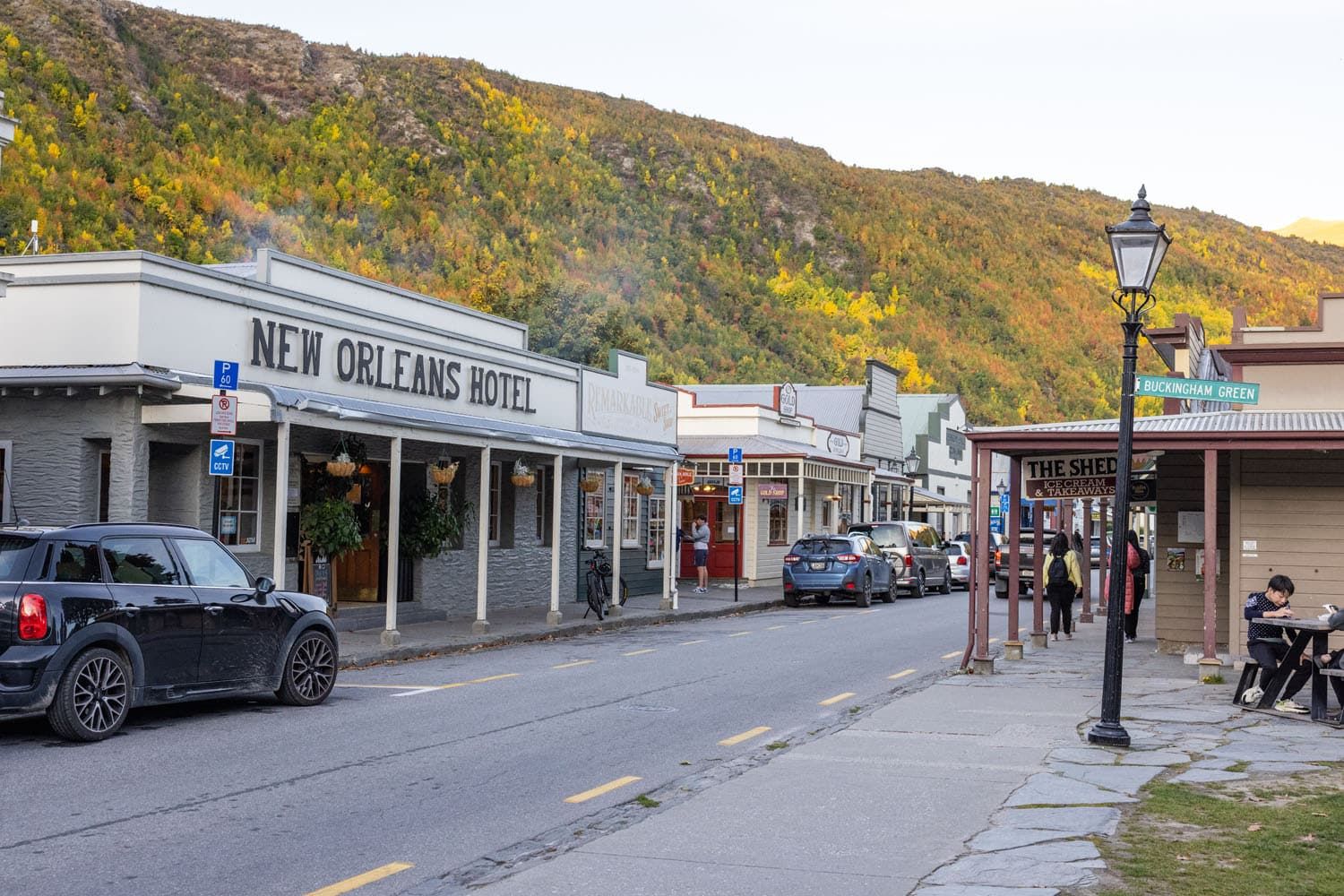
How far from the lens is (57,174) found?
195 ft

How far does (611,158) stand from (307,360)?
374ft

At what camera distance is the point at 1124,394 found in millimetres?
11406

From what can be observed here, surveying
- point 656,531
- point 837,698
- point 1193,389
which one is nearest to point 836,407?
point 656,531

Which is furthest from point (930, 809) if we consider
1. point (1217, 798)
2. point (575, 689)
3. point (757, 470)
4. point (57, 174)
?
point (57, 174)

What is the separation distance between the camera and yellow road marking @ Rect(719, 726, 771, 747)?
37.6 ft

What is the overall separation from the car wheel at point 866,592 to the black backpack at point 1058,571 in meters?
9.08

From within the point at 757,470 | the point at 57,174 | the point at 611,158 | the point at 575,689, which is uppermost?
the point at 611,158

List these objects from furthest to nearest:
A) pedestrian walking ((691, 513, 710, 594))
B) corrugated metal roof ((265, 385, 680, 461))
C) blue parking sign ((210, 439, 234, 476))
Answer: pedestrian walking ((691, 513, 710, 594)) < corrugated metal roof ((265, 385, 680, 461)) < blue parking sign ((210, 439, 234, 476))

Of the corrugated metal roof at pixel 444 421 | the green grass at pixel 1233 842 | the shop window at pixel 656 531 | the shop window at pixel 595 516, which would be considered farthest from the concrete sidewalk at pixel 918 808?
the shop window at pixel 656 531

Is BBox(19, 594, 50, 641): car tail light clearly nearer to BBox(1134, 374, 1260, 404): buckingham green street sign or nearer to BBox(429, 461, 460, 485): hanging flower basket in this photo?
BBox(1134, 374, 1260, 404): buckingham green street sign

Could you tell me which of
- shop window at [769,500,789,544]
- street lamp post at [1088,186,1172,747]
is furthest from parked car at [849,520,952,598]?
street lamp post at [1088,186,1172,747]

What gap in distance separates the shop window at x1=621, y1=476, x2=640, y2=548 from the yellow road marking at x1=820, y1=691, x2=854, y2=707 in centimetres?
1533

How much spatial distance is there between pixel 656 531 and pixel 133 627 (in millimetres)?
21719

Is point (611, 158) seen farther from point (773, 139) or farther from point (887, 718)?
point (887, 718)
